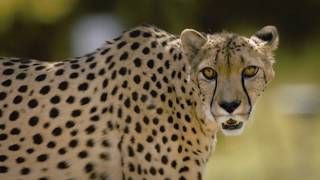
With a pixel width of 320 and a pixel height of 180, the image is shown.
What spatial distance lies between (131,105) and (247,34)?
384 inches

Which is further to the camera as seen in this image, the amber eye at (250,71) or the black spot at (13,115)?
the black spot at (13,115)

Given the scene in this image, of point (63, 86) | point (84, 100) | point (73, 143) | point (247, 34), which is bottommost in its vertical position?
point (73, 143)

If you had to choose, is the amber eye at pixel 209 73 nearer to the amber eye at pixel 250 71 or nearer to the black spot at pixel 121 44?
the amber eye at pixel 250 71

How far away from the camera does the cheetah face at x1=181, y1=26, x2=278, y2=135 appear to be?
6.02 metres

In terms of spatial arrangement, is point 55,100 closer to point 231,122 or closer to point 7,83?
point 7,83

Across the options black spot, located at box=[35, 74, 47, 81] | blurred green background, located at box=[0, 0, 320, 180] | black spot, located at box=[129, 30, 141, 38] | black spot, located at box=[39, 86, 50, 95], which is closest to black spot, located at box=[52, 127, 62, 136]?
black spot, located at box=[39, 86, 50, 95]

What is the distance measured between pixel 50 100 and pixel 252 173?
26.3 feet

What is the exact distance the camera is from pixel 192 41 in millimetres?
6371

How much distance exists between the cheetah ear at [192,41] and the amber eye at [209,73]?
0.68 feet

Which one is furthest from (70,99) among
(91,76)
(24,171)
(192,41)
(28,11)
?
(28,11)

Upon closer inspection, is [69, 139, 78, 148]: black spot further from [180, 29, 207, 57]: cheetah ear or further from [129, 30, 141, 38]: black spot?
[180, 29, 207, 57]: cheetah ear

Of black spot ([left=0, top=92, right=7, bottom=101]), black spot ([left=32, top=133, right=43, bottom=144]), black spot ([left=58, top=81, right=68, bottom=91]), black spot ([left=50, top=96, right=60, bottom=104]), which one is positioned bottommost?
black spot ([left=32, top=133, right=43, bottom=144])

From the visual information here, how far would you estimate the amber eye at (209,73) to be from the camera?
20.2ft

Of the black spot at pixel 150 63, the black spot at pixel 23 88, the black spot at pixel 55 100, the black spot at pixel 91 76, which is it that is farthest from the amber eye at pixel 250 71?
the black spot at pixel 23 88
